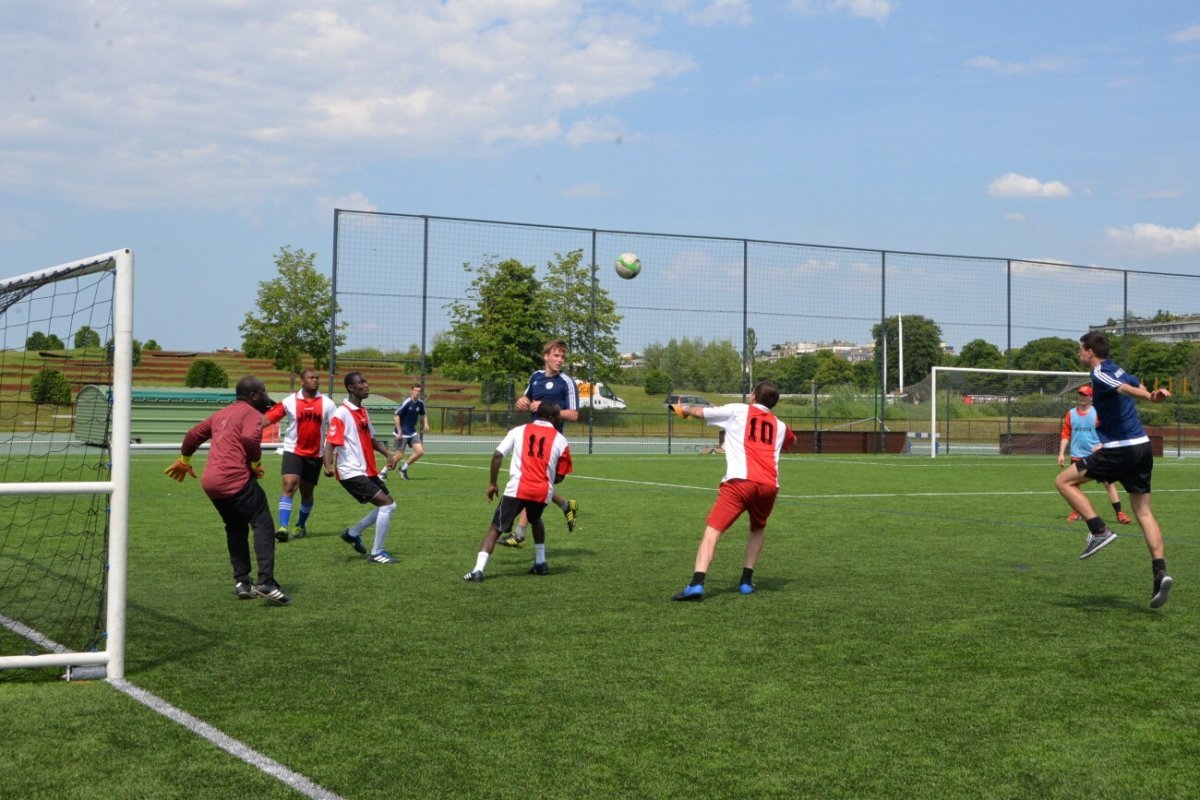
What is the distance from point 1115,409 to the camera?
8.94 meters

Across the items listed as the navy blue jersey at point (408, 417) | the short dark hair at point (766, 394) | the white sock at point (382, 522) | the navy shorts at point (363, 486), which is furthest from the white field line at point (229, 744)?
the navy blue jersey at point (408, 417)

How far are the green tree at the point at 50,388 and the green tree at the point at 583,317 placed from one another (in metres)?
24.2

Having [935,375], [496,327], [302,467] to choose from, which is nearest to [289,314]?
[496,327]

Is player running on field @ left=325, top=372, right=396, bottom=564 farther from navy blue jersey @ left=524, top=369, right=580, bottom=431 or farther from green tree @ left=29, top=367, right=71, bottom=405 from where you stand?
green tree @ left=29, top=367, right=71, bottom=405

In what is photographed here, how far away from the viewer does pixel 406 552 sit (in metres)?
11.5

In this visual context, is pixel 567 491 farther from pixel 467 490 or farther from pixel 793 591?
pixel 793 591

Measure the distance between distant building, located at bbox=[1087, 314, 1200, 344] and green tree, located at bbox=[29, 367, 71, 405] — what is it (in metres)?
36.0

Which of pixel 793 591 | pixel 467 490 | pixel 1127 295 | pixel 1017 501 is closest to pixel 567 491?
pixel 467 490

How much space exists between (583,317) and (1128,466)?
28062mm

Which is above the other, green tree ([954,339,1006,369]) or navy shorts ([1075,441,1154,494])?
green tree ([954,339,1006,369])

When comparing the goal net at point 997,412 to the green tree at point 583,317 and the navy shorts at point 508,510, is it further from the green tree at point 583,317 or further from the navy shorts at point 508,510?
the navy shorts at point 508,510

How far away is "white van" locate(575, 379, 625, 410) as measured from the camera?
1438 inches

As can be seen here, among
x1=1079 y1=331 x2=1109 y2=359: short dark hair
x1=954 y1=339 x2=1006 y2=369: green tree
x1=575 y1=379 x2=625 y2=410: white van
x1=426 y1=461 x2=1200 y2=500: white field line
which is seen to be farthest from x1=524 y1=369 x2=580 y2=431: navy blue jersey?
x1=954 y1=339 x2=1006 y2=369: green tree

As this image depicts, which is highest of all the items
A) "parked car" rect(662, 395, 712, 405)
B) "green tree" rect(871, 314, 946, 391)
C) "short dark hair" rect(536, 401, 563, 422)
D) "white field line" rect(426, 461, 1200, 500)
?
"green tree" rect(871, 314, 946, 391)
